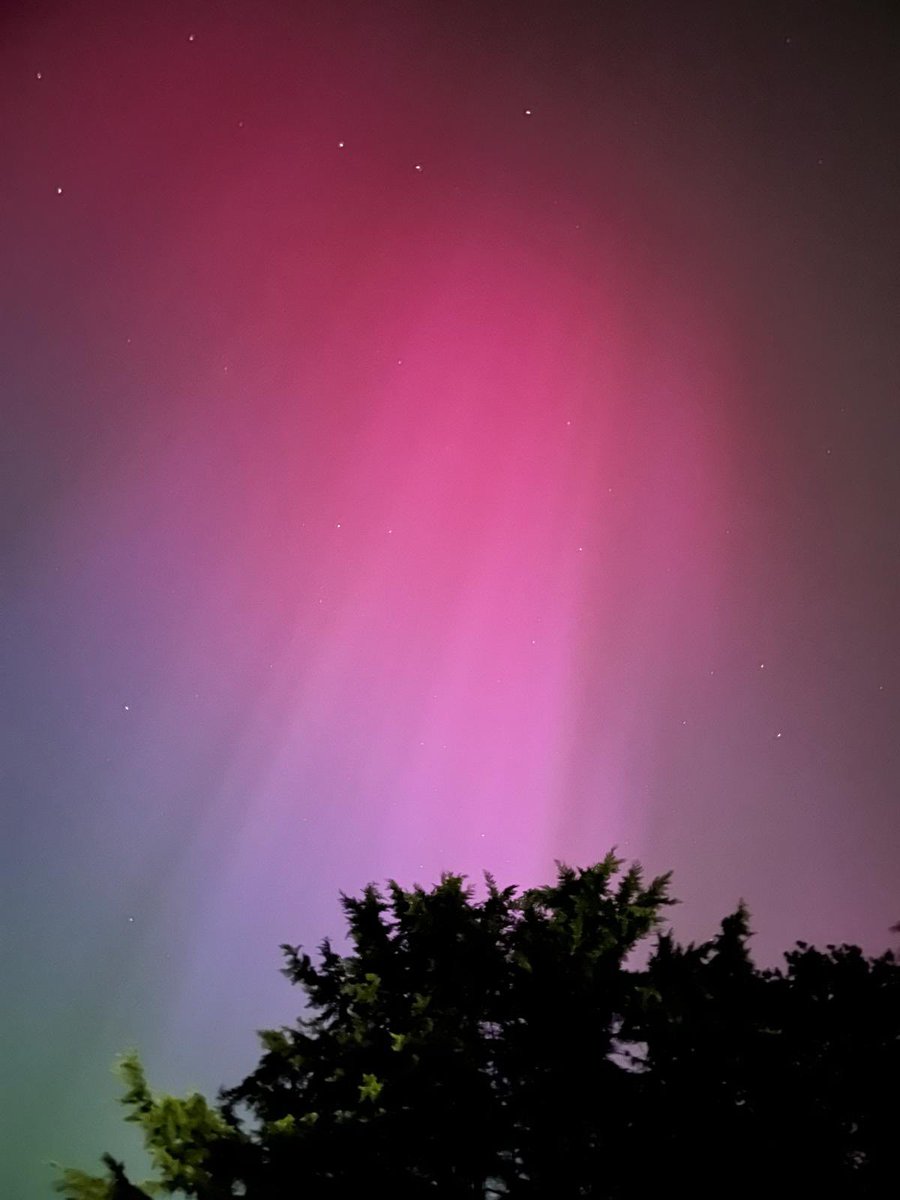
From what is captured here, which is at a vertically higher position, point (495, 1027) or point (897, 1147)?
point (495, 1027)

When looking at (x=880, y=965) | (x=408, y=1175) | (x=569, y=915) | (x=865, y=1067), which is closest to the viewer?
(x=408, y=1175)

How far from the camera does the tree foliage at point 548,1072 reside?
498 centimetres

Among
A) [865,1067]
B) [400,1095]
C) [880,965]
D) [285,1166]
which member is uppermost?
[880,965]

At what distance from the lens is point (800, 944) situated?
20.5 ft

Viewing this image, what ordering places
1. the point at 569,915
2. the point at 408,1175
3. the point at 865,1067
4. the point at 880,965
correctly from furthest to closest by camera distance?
the point at 569,915 → the point at 880,965 → the point at 865,1067 → the point at 408,1175

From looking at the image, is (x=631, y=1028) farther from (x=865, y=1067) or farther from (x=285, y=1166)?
(x=285, y=1166)

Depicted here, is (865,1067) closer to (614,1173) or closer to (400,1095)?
(614,1173)

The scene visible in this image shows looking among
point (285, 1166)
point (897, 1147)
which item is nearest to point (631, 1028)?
point (897, 1147)

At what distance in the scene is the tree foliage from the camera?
4.98 metres

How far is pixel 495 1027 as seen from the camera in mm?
→ 6250

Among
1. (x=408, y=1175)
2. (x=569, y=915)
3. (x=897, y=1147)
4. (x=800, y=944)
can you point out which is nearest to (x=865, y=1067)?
(x=897, y=1147)

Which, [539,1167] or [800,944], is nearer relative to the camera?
[539,1167]

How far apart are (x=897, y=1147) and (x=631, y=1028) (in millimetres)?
1754

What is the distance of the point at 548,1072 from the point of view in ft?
18.7
